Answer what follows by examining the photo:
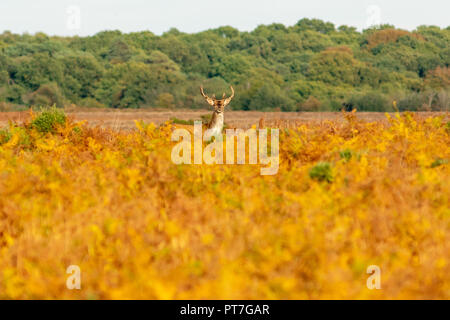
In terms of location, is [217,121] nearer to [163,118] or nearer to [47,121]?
[47,121]

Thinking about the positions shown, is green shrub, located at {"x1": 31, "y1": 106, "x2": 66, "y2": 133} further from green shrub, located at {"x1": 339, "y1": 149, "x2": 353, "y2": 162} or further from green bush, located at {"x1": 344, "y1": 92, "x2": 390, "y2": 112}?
green bush, located at {"x1": 344, "y1": 92, "x2": 390, "y2": 112}

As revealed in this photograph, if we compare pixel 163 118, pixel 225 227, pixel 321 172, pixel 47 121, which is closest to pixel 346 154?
pixel 321 172

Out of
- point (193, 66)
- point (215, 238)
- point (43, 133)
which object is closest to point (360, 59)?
point (193, 66)

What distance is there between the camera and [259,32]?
10269 cm

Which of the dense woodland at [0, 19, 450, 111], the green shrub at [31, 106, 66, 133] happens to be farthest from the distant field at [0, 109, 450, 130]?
the dense woodland at [0, 19, 450, 111]

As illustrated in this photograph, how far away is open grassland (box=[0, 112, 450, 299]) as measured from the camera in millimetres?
4656

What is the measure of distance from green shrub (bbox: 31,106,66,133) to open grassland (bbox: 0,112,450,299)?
3653mm

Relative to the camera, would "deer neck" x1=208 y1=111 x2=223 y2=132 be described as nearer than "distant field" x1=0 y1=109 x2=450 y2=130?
Yes

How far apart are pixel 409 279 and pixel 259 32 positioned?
10060 cm

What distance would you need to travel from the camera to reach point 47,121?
1255 centimetres

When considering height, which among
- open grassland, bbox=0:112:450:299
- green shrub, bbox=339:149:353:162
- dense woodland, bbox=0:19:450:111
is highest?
dense woodland, bbox=0:19:450:111

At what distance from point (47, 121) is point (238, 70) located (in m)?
65.1

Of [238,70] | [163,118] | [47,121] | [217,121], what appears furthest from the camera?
[238,70]
